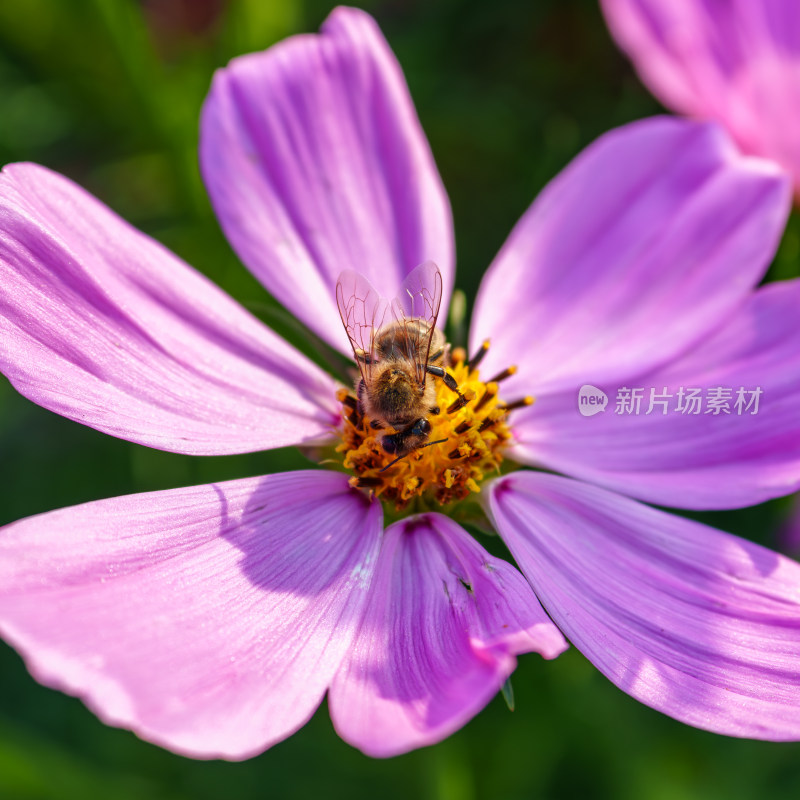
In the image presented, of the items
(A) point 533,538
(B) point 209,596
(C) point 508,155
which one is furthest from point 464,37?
(B) point 209,596

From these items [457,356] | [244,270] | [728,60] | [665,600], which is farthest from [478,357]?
[728,60]

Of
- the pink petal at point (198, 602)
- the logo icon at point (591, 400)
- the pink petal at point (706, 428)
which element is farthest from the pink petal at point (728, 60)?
the pink petal at point (198, 602)

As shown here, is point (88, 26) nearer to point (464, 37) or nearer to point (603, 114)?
point (464, 37)

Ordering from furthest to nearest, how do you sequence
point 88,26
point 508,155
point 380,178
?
point 508,155 < point 88,26 < point 380,178

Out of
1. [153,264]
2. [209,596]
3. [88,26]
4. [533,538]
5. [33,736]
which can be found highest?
[88,26]

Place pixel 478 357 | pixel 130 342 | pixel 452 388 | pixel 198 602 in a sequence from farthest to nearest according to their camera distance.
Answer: pixel 478 357 → pixel 452 388 → pixel 130 342 → pixel 198 602

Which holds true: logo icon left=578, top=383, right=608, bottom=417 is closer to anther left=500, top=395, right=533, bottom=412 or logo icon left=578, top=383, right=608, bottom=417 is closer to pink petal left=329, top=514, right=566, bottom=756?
anther left=500, top=395, right=533, bottom=412

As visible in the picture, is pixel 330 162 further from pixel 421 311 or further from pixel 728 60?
pixel 728 60

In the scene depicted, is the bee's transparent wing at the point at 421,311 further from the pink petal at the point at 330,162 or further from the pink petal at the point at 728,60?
the pink petal at the point at 728,60
